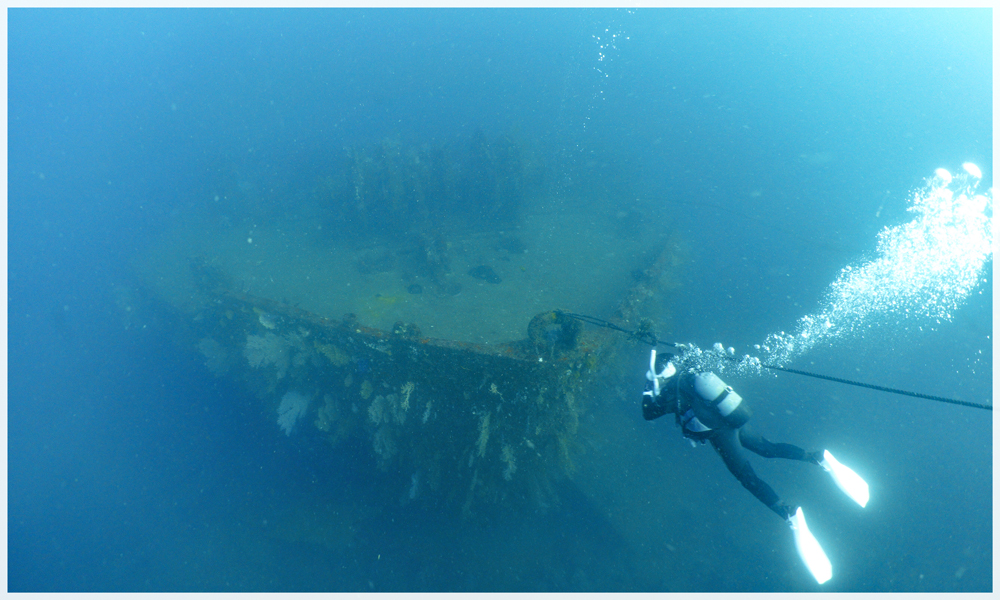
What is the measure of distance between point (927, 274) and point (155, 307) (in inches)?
762

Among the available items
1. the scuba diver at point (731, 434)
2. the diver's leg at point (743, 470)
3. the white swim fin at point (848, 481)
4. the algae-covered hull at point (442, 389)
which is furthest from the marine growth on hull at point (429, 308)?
the white swim fin at point (848, 481)

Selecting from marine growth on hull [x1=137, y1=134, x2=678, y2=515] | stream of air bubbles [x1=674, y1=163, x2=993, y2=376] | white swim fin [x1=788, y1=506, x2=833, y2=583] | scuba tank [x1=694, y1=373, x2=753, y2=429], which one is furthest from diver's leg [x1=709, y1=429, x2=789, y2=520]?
marine growth on hull [x1=137, y1=134, x2=678, y2=515]

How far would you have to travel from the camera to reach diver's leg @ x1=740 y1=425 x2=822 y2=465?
4.43 metres

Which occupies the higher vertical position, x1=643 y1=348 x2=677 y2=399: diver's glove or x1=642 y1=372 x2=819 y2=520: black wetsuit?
x1=643 y1=348 x2=677 y2=399: diver's glove

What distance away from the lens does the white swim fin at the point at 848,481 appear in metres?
4.34

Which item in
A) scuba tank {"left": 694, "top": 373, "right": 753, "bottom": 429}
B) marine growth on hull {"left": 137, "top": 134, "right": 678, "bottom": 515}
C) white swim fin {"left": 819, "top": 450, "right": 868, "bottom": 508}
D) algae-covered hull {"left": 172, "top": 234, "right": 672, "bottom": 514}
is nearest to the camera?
scuba tank {"left": 694, "top": 373, "right": 753, "bottom": 429}

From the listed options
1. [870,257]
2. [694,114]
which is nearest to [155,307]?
[870,257]

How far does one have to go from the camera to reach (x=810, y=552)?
14.0 feet

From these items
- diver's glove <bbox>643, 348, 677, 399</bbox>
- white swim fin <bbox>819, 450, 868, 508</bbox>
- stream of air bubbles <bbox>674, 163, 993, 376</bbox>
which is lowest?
white swim fin <bbox>819, 450, 868, 508</bbox>

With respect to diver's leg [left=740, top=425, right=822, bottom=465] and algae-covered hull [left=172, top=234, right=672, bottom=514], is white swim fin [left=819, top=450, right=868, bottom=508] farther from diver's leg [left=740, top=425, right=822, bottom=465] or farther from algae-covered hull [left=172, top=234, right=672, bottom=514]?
algae-covered hull [left=172, top=234, right=672, bottom=514]

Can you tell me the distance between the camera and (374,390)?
19.8ft

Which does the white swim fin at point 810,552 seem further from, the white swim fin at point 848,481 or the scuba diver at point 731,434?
the white swim fin at point 848,481

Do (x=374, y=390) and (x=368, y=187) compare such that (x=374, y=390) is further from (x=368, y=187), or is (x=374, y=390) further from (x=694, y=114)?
(x=694, y=114)

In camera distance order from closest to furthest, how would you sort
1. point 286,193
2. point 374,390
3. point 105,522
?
point 374,390 < point 105,522 < point 286,193
